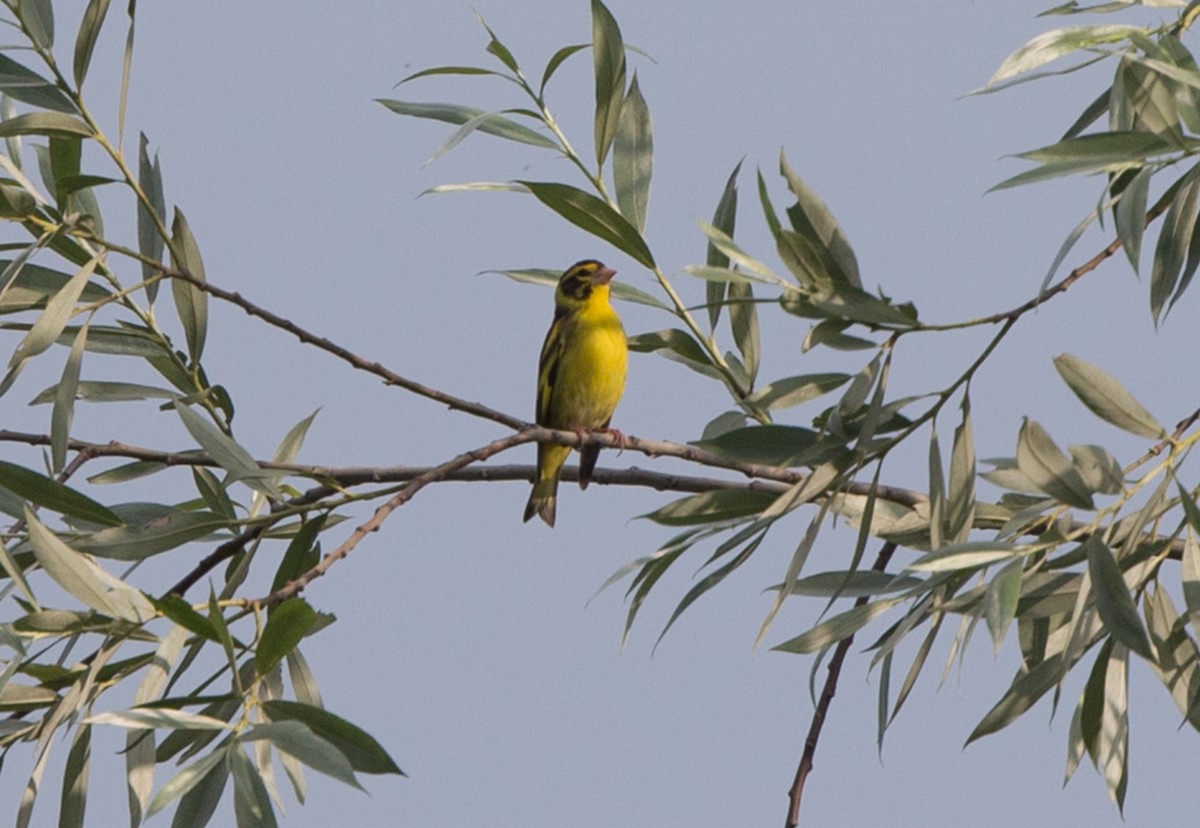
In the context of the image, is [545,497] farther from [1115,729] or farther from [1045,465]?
[1045,465]

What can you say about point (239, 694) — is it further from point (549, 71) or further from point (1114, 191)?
point (1114, 191)

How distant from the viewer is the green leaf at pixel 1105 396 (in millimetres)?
2393

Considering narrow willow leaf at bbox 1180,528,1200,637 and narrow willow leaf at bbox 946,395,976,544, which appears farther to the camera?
narrow willow leaf at bbox 946,395,976,544

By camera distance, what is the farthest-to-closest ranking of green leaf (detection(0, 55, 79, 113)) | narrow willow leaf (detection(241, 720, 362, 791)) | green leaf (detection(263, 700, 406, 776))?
green leaf (detection(0, 55, 79, 113))
green leaf (detection(263, 700, 406, 776))
narrow willow leaf (detection(241, 720, 362, 791))

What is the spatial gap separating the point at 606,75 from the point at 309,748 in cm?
146

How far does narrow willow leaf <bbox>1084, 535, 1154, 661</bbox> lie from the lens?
2127 mm

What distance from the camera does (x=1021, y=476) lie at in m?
2.45

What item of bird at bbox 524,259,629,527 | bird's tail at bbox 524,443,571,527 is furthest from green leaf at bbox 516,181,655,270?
bird's tail at bbox 524,443,571,527

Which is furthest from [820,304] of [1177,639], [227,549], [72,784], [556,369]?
[556,369]

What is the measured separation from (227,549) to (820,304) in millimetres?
1020

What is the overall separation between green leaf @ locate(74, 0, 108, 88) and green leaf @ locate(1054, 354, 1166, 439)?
1619 mm

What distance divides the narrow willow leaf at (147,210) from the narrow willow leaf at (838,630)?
4.27 ft

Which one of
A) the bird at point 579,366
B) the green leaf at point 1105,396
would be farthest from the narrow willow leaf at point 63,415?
the bird at point 579,366

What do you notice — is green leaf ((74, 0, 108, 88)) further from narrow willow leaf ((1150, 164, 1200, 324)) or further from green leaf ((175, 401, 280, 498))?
narrow willow leaf ((1150, 164, 1200, 324))
